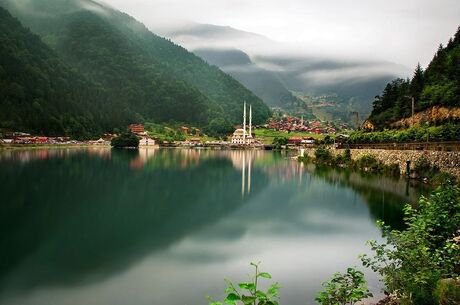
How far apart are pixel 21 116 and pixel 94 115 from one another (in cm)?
3796

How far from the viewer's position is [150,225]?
67.5 ft

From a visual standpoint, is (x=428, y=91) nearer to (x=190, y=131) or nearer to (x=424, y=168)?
(x=424, y=168)

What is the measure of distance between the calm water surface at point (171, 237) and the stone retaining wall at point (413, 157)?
9.79 feet

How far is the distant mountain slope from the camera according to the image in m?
126

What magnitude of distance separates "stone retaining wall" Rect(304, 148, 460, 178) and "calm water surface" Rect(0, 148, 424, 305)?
9.79 ft

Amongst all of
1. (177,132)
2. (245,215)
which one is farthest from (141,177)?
(177,132)

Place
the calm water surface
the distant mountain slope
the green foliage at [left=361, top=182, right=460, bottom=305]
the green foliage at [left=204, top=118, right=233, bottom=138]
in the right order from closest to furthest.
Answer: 1. the green foliage at [left=361, top=182, right=460, bottom=305]
2. the calm water surface
3. the distant mountain slope
4. the green foliage at [left=204, top=118, right=233, bottom=138]

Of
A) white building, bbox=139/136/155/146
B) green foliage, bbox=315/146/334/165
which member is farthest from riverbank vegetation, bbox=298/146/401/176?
white building, bbox=139/136/155/146

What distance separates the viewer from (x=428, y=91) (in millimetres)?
53125

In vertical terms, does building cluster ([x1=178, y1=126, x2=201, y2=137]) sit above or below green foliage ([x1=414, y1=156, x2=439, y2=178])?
above

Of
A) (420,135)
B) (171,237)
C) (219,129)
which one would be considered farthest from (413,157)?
(219,129)

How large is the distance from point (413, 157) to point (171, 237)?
86.7ft

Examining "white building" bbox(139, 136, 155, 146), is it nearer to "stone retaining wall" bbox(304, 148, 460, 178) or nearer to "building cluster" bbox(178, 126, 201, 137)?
"building cluster" bbox(178, 126, 201, 137)

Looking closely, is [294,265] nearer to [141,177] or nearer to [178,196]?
[178,196]
